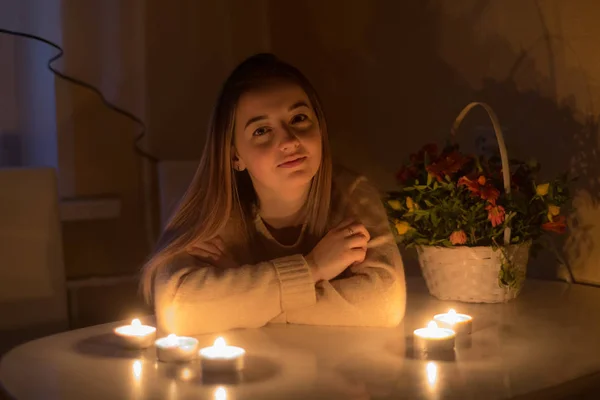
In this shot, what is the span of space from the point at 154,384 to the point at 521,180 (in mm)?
864

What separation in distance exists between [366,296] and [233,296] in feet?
0.76

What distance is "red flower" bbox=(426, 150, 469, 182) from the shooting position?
57.1 inches

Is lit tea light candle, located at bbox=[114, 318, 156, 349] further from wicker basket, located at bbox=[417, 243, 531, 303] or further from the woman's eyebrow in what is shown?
wicker basket, located at bbox=[417, 243, 531, 303]

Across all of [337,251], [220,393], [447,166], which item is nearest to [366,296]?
[337,251]

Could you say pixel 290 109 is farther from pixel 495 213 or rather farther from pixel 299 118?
pixel 495 213

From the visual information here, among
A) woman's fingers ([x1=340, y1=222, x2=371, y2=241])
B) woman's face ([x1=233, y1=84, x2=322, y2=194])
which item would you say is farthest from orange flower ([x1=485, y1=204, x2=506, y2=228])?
woman's face ([x1=233, y1=84, x2=322, y2=194])

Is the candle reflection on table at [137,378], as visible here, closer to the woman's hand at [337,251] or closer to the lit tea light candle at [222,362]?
the lit tea light candle at [222,362]

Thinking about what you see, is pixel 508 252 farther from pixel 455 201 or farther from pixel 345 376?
pixel 345 376

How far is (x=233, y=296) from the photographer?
1.27 m

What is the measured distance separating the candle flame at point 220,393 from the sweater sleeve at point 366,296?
1.20 ft

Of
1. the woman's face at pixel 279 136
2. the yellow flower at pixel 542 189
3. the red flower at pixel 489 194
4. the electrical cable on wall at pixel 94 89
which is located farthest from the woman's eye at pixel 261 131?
the electrical cable on wall at pixel 94 89

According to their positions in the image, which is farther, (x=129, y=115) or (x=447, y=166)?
(x=129, y=115)

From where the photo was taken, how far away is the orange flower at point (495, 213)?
55.3 inches

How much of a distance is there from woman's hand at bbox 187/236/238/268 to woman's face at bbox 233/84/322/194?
152 millimetres
